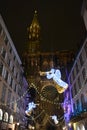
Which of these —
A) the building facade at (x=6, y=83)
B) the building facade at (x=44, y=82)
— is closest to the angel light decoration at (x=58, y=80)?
the building facade at (x=6, y=83)

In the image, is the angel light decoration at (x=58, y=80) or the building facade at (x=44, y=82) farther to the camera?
the building facade at (x=44, y=82)

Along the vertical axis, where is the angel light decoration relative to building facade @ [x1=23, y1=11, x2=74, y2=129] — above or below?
above

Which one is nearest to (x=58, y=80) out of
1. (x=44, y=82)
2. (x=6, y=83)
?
(x=6, y=83)

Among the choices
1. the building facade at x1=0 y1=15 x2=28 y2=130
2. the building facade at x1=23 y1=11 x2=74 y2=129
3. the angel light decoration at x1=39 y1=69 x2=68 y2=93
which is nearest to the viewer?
the angel light decoration at x1=39 y1=69 x2=68 y2=93

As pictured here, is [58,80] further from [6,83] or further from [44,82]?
[44,82]

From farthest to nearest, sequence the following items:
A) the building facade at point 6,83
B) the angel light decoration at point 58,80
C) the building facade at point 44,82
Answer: the building facade at point 44,82 < the building facade at point 6,83 < the angel light decoration at point 58,80

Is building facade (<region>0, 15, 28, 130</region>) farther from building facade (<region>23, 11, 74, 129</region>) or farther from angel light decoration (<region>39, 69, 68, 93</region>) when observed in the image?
building facade (<region>23, 11, 74, 129</region>)

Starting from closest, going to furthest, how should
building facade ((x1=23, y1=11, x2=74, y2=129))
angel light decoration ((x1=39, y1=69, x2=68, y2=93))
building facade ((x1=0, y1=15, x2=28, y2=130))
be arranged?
angel light decoration ((x1=39, y1=69, x2=68, y2=93))
building facade ((x1=0, y1=15, x2=28, y2=130))
building facade ((x1=23, y1=11, x2=74, y2=129))

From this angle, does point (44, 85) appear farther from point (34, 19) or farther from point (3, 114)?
point (34, 19)

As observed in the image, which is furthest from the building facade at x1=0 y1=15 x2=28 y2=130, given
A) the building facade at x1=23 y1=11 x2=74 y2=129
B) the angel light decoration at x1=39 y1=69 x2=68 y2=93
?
the building facade at x1=23 y1=11 x2=74 y2=129

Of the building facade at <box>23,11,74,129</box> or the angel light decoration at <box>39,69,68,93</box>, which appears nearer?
the angel light decoration at <box>39,69,68,93</box>

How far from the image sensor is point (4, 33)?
99.2ft

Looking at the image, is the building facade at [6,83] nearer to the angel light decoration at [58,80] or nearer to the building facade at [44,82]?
the angel light decoration at [58,80]

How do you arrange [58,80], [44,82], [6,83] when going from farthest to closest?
[44,82] < [6,83] < [58,80]
